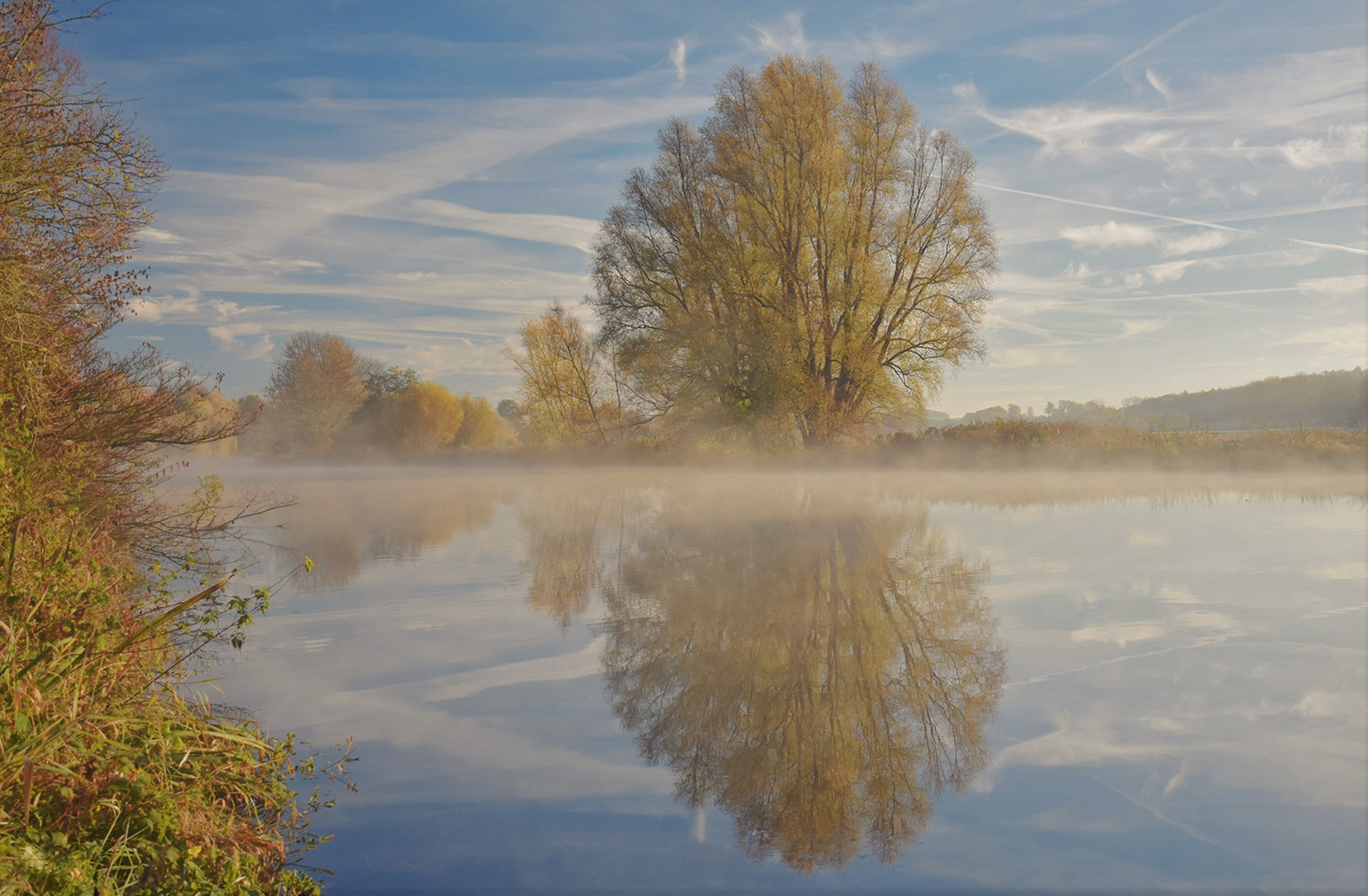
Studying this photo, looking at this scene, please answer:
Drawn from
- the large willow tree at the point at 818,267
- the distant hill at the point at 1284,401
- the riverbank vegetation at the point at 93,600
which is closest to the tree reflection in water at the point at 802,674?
the riverbank vegetation at the point at 93,600

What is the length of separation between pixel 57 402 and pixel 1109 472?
22.7 meters

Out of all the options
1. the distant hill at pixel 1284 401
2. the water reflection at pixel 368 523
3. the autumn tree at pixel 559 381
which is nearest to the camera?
the water reflection at pixel 368 523

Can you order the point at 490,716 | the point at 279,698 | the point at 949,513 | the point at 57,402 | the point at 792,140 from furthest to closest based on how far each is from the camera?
1. the point at 792,140
2. the point at 949,513
3. the point at 57,402
4. the point at 279,698
5. the point at 490,716

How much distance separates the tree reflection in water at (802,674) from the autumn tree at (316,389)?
44091 millimetres

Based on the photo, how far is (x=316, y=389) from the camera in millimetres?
51031

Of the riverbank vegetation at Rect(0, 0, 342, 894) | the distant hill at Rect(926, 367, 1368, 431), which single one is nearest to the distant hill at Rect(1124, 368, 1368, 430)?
the distant hill at Rect(926, 367, 1368, 431)

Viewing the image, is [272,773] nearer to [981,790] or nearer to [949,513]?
[981,790]

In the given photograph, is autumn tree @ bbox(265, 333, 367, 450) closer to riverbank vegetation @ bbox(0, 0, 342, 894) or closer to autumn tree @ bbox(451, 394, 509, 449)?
autumn tree @ bbox(451, 394, 509, 449)

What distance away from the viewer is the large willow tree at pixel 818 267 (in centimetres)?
2519

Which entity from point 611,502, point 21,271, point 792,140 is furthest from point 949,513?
point 792,140

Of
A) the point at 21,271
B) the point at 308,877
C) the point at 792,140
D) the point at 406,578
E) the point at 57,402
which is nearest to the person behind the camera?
the point at 308,877

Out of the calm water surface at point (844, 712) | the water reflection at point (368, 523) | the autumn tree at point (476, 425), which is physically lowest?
A: the calm water surface at point (844, 712)

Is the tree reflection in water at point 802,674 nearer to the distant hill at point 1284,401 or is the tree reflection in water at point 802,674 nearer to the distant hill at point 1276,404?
the distant hill at point 1276,404

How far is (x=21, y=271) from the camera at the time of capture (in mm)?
6645
